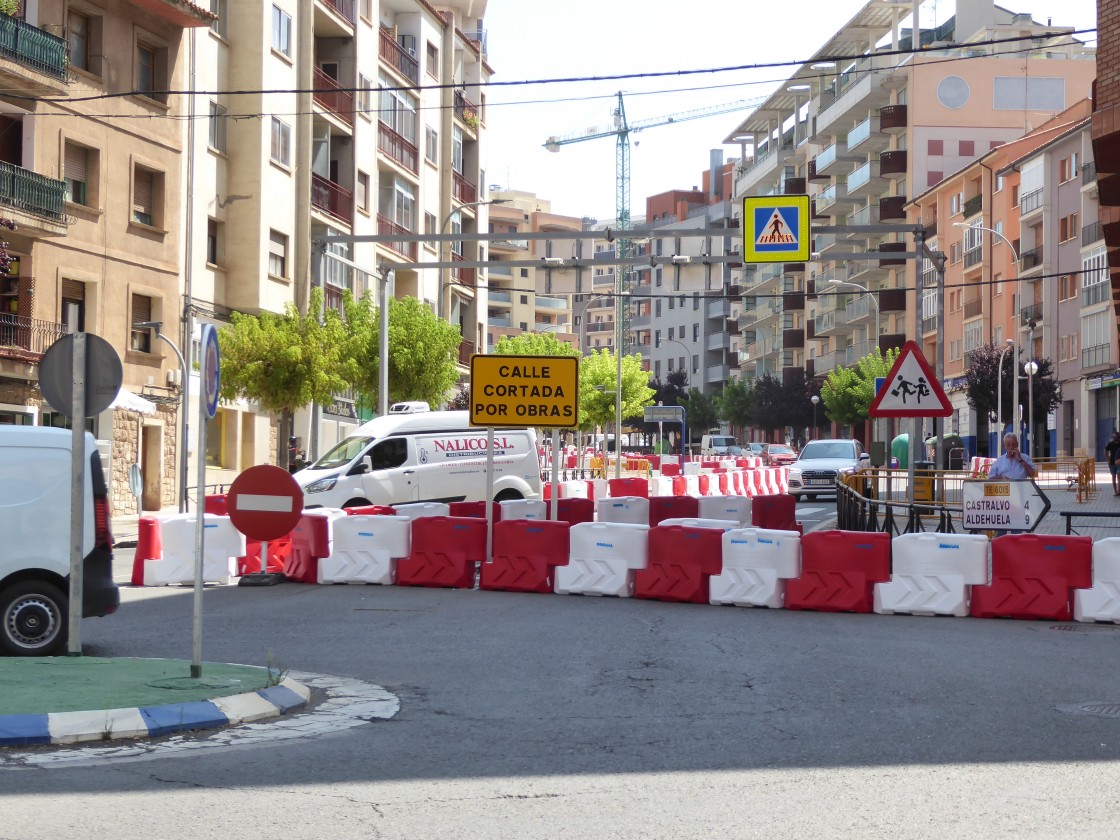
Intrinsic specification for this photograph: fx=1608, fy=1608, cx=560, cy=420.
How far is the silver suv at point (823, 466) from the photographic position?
40.6m

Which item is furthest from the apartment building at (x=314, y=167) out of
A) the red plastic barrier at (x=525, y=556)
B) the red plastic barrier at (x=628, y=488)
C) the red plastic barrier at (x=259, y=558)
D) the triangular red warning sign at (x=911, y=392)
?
the triangular red warning sign at (x=911, y=392)

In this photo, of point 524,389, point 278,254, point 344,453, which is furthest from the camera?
point 278,254

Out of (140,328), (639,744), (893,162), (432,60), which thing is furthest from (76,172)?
(893,162)

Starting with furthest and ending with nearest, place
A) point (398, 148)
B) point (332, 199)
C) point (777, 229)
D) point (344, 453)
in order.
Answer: point (398, 148) → point (332, 199) → point (777, 229) → point (344, 453)

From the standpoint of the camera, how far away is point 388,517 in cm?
1797

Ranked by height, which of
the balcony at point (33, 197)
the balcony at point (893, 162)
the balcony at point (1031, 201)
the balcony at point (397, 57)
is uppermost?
the balcony at point (893, 162)

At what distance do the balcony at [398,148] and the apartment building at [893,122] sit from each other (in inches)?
1060

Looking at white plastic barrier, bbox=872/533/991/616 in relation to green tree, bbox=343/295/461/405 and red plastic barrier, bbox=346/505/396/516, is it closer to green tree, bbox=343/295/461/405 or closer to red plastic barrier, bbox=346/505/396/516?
red plastic barrier, bbox=346/505/396/516

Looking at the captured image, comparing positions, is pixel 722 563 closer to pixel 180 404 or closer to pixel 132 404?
pixel 132 404

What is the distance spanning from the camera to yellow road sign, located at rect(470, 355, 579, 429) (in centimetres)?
1856

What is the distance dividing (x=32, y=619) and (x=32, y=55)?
2263 centimetres

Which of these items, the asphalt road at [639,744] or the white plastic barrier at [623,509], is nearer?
the asphalt road at [639,744]

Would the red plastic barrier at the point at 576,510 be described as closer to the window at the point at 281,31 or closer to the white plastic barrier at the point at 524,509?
the white plastic barrier at the point at 524,509

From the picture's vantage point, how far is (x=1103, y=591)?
14859 mm
